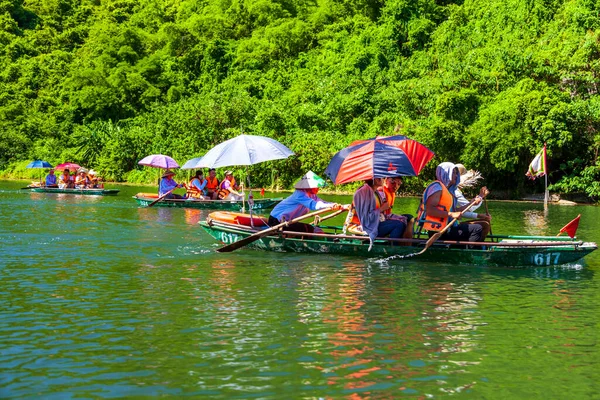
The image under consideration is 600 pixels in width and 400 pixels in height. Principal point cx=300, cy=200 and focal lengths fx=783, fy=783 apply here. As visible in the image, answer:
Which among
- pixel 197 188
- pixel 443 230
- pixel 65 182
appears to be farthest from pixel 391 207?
pixel 65 182

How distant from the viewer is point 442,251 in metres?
14.7

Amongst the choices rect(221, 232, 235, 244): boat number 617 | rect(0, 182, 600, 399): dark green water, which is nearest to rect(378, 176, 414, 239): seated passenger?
rect(0, 182, 600, 399): dark green water

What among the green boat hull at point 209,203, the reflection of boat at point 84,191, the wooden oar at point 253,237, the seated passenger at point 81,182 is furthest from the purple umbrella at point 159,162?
the wooden oar at point 253,237

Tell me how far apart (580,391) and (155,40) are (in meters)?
74.0

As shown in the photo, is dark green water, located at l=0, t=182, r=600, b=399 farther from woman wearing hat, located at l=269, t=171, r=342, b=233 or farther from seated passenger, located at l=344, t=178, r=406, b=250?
woman wearing hat, located at l=269, t=171, r=342, b=233

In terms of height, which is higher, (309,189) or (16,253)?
(309,189)

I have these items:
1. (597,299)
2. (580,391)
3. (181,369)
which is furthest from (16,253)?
(580,391)

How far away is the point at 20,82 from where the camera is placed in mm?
76562

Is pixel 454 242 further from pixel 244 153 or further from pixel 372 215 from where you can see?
pixel 244 153

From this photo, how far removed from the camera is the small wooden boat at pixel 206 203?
2864 centimetres

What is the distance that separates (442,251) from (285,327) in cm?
576

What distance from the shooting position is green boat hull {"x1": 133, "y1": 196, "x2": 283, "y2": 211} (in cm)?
2864

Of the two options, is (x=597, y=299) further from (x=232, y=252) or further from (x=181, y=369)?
(x=232, y=252)

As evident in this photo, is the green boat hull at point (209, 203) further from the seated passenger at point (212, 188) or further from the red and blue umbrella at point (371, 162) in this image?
the red and blue umbrella at point (371, 162)
